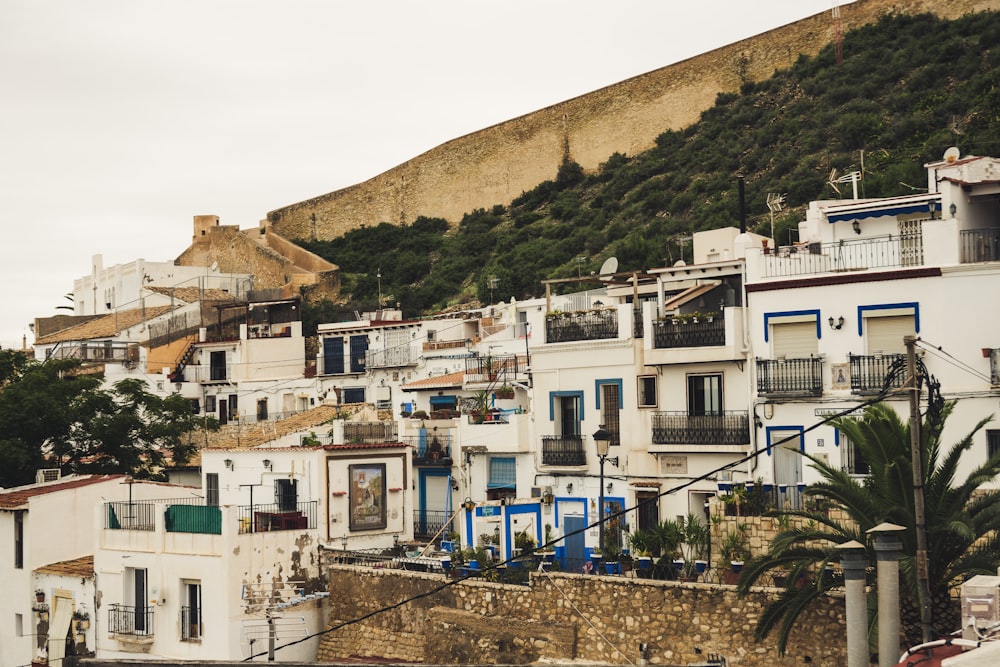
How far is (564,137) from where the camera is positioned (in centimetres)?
7969

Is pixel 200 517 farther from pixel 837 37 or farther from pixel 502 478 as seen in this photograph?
pixel 837 37

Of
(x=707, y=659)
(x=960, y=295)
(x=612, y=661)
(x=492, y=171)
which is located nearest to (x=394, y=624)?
(x=612, y=661)

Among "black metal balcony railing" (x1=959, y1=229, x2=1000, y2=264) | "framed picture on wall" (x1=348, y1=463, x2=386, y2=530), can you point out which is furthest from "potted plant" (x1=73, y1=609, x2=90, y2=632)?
"black metal balcony railing" (x1=959, y1=229, x2=1000, y2=264)

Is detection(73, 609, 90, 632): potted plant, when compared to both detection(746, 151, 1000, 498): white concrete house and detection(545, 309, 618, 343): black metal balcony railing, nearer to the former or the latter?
detection(545, 309, 618, 343): black metal balcony railing

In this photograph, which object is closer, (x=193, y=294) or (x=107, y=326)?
(x=107, y=326)

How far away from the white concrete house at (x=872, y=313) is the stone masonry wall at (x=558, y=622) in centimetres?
369

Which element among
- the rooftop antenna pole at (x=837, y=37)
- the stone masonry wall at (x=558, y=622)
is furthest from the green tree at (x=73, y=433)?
the rooftop antenna pole at (x=837, y=37)

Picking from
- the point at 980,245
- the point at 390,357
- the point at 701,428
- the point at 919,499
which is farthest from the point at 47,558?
the point at 980,245

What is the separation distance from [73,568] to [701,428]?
12.2 meters

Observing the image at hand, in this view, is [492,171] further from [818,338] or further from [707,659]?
[707,659]

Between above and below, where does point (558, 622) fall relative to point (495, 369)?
below

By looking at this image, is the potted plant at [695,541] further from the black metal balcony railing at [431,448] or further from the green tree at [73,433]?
the green tree at [73,433]

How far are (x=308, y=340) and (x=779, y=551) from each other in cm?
3629

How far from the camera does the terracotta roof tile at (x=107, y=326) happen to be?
52.4 metres
